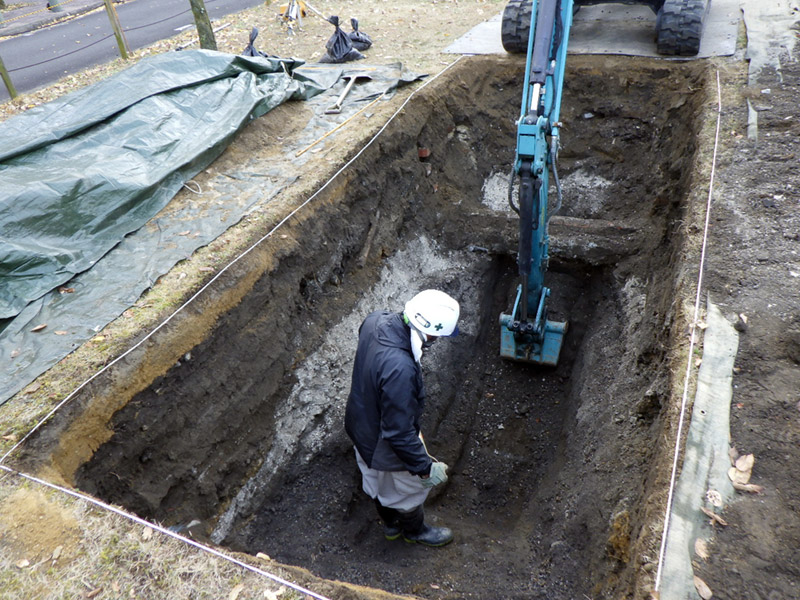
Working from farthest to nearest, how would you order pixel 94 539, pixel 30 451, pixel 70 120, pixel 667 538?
pixel 70 120
pixel 30 451
pixel 94 539
pixel 667 538

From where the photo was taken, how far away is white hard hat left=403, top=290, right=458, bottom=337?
3766 mm

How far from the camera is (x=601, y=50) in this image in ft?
31.9

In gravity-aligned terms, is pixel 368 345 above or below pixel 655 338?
above

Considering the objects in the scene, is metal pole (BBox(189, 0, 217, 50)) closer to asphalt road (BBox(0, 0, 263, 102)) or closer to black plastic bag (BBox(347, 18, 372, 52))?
asphalt road (BBox(0, 0, 263, 102))

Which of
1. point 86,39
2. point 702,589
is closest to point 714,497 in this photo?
point 702,589

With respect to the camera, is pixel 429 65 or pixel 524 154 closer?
pixel 524 154

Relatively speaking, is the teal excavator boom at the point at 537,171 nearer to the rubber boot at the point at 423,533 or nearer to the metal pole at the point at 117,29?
the rubber boot at the point at 423,533

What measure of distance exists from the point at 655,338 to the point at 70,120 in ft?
22.5

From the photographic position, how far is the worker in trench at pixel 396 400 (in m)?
3.79

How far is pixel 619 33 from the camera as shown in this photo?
34.0ft

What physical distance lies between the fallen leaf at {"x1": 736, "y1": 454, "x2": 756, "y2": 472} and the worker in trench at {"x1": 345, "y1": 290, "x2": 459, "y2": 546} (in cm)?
198

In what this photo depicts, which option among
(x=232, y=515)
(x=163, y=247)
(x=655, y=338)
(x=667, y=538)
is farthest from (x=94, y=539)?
(x=655, y=338)

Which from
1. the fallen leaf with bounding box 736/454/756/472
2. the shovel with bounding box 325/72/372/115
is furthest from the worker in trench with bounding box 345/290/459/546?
the shovel with bounding box 325/72/372/115

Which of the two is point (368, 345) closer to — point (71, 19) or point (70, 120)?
point (70, 120)
